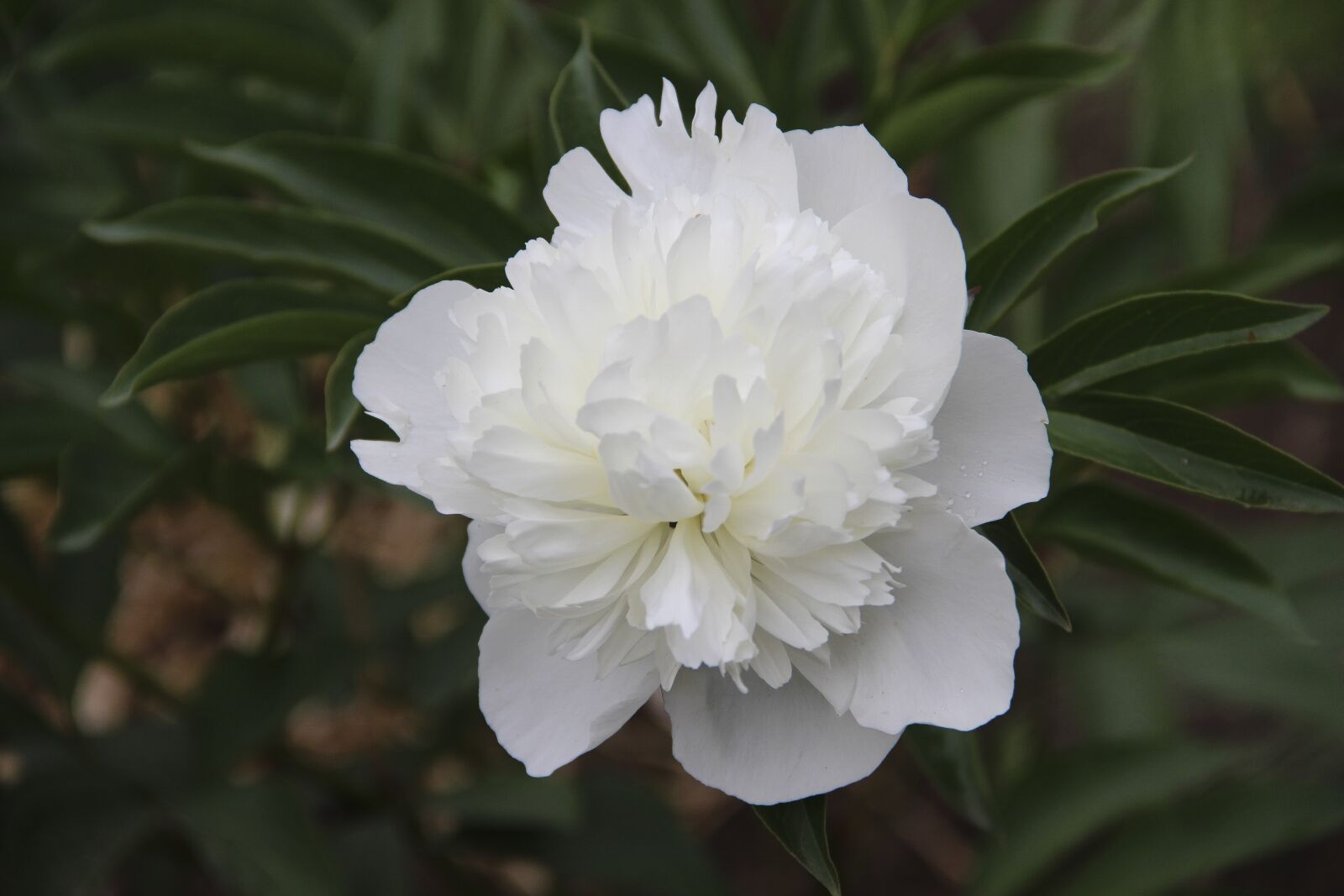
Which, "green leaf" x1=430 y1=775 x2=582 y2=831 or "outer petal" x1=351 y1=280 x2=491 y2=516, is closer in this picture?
"outer petal" x1=351 y1=280 x2=491 y2=516

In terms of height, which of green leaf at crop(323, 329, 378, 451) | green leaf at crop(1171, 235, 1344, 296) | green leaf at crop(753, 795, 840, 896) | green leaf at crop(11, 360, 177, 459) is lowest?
green leaf at crop(11, 360, 177, 459)

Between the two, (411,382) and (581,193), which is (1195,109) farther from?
(411,382)

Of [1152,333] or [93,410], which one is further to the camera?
[93,410]

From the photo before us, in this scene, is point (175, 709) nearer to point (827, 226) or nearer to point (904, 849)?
point (827, 226)

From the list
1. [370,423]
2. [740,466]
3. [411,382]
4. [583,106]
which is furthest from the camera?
[370,423]

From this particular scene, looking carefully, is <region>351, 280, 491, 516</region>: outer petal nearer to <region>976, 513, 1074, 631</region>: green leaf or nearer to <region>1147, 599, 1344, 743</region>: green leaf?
<region>976, 513, 1074, 631</region>: green leaf

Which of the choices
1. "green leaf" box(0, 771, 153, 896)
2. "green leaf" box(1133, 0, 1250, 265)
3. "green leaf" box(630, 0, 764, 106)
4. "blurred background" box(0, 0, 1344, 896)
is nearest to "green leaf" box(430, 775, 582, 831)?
"blurred background" box(0, 0, 1344, 896)

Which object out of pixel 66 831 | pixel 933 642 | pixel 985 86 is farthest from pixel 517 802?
pixel 985 86

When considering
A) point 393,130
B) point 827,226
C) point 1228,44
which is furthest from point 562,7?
point 827,226
